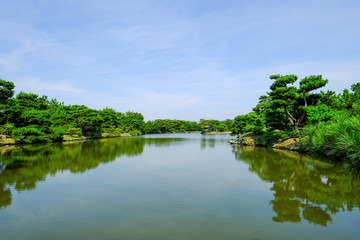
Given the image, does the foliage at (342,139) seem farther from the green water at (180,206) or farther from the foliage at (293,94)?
the foliage at (293,94)

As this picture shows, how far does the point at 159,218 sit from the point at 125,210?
113 cm

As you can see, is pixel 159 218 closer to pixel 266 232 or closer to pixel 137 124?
pixel 266 232

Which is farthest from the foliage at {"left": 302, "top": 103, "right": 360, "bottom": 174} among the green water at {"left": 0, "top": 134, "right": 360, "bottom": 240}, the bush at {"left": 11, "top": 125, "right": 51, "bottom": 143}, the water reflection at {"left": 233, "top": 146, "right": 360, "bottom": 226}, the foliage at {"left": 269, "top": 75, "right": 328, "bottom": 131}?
the bush at {"left": 11, "top": 125, "right": 51, "bottom": 143}

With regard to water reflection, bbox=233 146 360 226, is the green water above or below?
below

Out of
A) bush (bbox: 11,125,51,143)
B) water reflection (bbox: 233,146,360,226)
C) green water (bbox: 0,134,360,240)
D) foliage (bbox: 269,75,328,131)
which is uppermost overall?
foliage (bbox: 269,75,328,131)

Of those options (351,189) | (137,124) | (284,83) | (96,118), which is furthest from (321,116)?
(137,124)

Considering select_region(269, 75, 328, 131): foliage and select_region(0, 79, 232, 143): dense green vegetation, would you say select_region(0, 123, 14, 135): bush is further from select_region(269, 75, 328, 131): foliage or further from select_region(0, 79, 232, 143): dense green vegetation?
select_region(269, 75, 328, 131): foliage

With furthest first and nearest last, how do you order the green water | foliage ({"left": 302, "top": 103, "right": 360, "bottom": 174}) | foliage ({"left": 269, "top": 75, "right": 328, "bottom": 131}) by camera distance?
foliage ({"left": 269, "top": 75, "right": 328, "bottom": 131}), foliage ({"left": 302, "top": 103, "right": 360, "bottom": 174}), the green water

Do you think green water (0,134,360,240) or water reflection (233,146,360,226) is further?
water reflection (233,146,360,226)

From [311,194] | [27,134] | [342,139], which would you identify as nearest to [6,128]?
[27,134]

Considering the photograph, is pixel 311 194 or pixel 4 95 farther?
pixel 4 95

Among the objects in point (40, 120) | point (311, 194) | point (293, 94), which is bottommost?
point (311, 194)

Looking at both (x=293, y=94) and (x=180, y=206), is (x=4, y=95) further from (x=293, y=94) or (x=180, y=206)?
(x=293, y=94)

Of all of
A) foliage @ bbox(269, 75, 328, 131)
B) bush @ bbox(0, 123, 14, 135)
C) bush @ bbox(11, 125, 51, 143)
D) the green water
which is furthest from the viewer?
bush @ bbox(11, 125, 51, 143)
